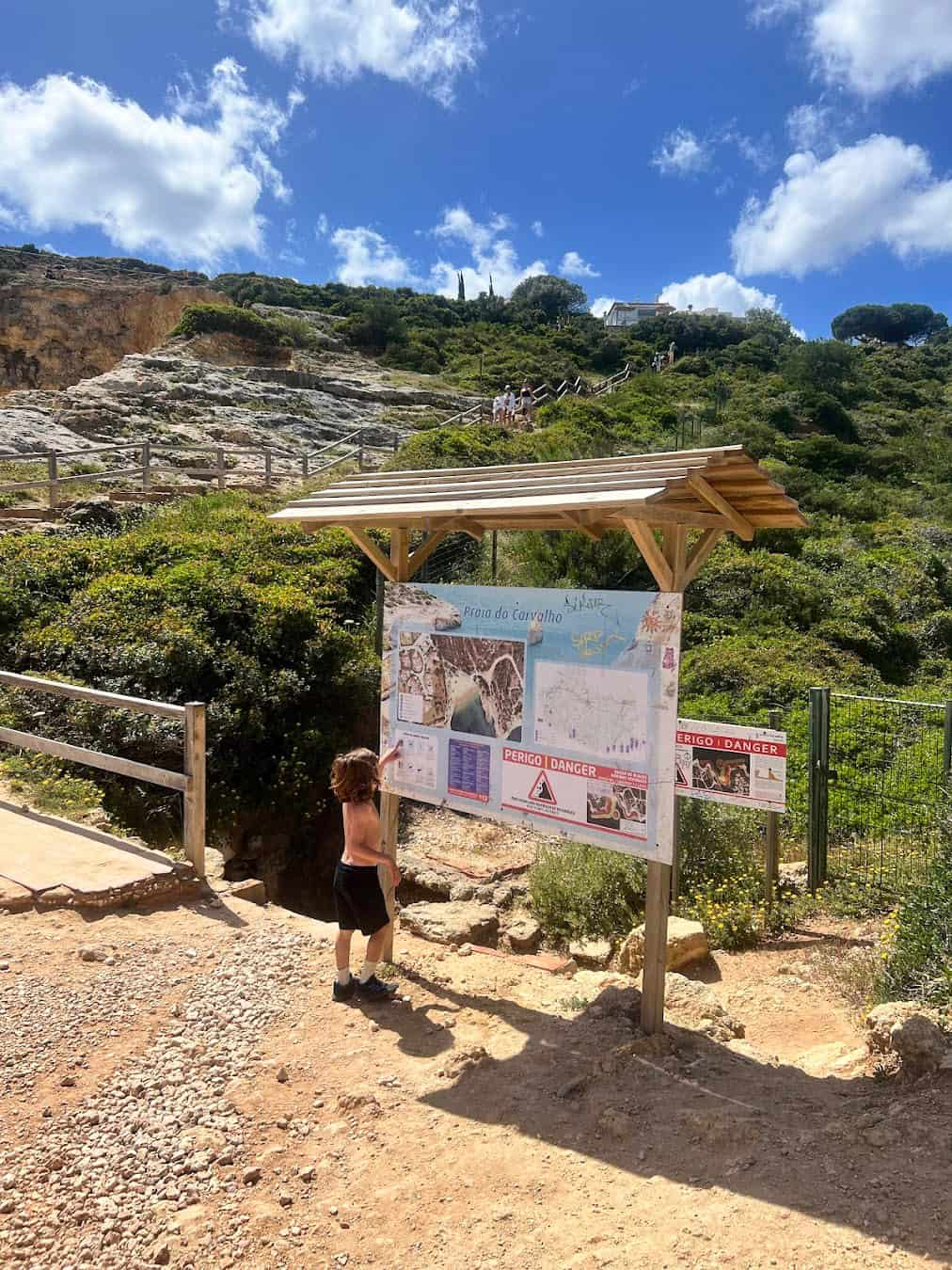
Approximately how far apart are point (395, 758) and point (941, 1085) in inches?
119

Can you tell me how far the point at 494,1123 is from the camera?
3.45 metres

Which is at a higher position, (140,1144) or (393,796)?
(393,796)

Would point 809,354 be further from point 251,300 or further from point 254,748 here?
point 254,748

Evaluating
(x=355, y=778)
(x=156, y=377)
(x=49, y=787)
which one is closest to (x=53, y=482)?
(x=49, y=787)

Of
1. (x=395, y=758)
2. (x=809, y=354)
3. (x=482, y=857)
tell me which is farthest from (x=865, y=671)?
(x=809, y=354)

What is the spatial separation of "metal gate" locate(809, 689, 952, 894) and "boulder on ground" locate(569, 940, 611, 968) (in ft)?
7.81

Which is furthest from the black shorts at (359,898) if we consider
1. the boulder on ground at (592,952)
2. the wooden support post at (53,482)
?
the wooden support post at (53,482)

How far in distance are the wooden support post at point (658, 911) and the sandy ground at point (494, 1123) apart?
0.16 metres

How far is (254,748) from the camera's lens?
32.2 ft

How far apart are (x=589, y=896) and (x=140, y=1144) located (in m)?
4.21

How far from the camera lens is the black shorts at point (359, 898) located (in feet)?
14.5

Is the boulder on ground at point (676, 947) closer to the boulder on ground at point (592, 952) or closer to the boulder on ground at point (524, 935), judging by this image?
the boulder on ground at point (592, 952)

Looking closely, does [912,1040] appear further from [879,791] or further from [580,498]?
[879,791]

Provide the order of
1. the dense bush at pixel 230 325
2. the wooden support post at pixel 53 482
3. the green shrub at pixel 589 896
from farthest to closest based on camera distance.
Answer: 1. the dense bush at pixel 230 325
2. the wooden support post at pixel 53 482
3. the green shrub at pixel 589 896
